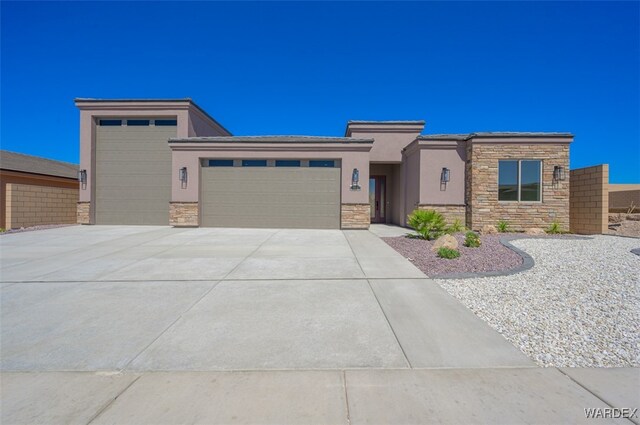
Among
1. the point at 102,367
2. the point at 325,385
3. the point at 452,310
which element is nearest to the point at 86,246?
the point at 102,367

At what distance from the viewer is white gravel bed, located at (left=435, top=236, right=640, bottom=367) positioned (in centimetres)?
289

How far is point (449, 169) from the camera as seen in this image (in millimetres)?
12773

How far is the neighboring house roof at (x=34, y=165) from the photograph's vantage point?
1341 centimetres

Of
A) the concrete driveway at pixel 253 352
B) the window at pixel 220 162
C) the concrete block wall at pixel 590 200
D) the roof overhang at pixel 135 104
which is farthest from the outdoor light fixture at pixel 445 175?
the roof overhang at pixel 135 104

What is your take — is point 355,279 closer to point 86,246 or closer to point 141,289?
point 141,289

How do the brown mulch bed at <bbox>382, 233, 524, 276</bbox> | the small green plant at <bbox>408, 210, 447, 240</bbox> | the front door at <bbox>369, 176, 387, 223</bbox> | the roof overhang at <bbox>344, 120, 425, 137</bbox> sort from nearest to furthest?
the brown mulch bed at <bbox>382, 233, 524, 276</bbox> → the small green plant at <bbox>408, 210, 447, 240</bbox> → the roof overhang at <bbox>344, 120, 425, 137</bbox> → the front door at <bbox>369, 176, 387, 223</bbox>

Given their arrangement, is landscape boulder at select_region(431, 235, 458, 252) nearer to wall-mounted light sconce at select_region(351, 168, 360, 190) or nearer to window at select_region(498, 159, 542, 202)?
wall-mounted light sconce at select_region(351, 168, 360, 190)

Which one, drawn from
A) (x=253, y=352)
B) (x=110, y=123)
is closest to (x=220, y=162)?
(x=110, y=123)

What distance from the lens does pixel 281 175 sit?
500 inches

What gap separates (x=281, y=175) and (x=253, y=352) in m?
10.4

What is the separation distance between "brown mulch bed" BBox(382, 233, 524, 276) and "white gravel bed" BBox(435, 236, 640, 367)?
1.59 feet

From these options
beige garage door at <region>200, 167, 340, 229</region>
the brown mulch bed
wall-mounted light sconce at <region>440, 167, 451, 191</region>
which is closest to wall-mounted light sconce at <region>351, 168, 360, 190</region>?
beige garage door at <region>200, 167, 340, 229</region>

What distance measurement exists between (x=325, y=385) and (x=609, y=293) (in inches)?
194

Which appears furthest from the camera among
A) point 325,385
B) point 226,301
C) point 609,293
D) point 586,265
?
point 586,265
